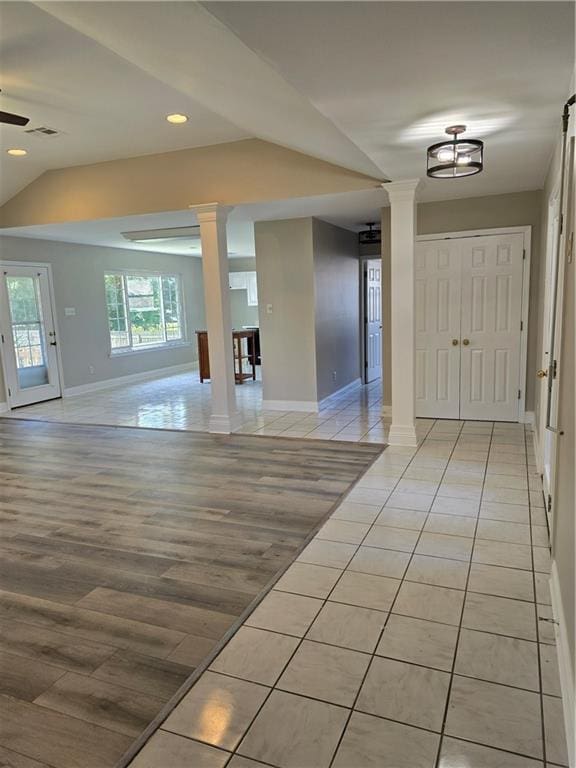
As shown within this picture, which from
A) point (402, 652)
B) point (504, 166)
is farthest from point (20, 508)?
point (504, 166)

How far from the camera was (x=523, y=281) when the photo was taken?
513cm

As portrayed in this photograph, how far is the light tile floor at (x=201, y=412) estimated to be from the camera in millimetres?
5480

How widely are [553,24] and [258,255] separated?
15.8 feet

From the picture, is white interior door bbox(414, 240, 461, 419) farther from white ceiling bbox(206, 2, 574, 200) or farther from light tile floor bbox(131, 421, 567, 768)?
light tile floor bbox(131, 421, 567, 768)

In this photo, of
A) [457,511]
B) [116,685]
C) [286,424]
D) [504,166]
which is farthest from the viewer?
[286,424]

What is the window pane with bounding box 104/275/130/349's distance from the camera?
8867 mm

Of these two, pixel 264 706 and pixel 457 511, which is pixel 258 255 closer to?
pixel 457 511

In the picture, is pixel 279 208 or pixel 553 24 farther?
pixel 279 208

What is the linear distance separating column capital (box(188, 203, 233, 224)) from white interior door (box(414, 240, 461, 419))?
2041 mm

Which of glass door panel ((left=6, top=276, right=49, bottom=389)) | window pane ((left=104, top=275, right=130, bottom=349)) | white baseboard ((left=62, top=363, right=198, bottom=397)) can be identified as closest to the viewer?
glass door panel ((left=6, top=276, right=49, bottom=389))

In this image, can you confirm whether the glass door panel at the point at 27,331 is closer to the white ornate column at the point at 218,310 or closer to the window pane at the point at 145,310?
the window pane at the point at 145,310

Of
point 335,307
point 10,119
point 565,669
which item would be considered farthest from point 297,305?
point 565,669

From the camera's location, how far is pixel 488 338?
533cm

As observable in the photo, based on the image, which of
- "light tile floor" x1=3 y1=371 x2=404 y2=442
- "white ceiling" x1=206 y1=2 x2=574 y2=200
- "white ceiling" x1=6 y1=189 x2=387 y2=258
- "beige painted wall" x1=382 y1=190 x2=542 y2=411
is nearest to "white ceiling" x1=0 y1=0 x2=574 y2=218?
"white ceiling" x1=206 y1=2 x2=574 y2=200
